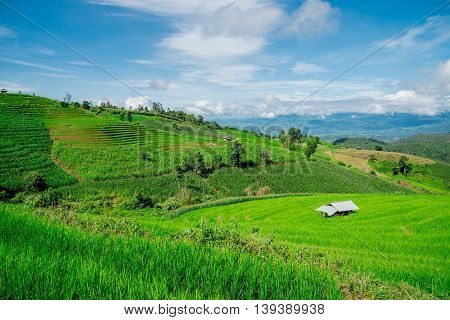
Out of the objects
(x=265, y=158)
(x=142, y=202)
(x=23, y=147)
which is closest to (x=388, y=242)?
(x=142, y=202)

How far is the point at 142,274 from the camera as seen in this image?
478 cm

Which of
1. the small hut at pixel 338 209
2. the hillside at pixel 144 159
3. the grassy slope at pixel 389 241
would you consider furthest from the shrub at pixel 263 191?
the small hut at pixel 338 209

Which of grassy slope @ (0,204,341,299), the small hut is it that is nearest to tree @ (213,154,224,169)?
the small hut

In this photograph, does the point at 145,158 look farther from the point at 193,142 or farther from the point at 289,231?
the point at 289,231

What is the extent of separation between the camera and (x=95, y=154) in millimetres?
71250

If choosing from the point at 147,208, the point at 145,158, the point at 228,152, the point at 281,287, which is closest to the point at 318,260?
the point at 281,287

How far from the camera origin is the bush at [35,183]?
172 ft

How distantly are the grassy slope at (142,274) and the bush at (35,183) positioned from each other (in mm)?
52358

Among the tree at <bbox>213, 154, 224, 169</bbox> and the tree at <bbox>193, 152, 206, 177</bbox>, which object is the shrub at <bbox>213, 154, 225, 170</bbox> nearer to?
the tree at <bbox>213, 154, 224, 169</bbox>

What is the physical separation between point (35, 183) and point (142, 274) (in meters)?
55.9

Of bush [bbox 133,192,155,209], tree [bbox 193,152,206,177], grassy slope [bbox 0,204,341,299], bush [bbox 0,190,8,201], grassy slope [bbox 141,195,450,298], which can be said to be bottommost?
bush [bbox 133,192,155,209]

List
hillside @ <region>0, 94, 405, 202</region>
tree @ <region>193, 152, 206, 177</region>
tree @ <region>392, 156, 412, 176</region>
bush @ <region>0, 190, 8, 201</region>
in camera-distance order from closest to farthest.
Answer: bush @ <region>0, 190, 8, 201</region>, hillside @ <region>0, 94, 405, 202</region>, tree @ <region>193, 152, 206, 177</region>, tree @ <region>392, 156, 412, 176</region>

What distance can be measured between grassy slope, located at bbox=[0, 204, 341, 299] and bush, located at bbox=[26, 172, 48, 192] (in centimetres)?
5236

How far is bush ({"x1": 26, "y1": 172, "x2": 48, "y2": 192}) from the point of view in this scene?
5238 centimetres
